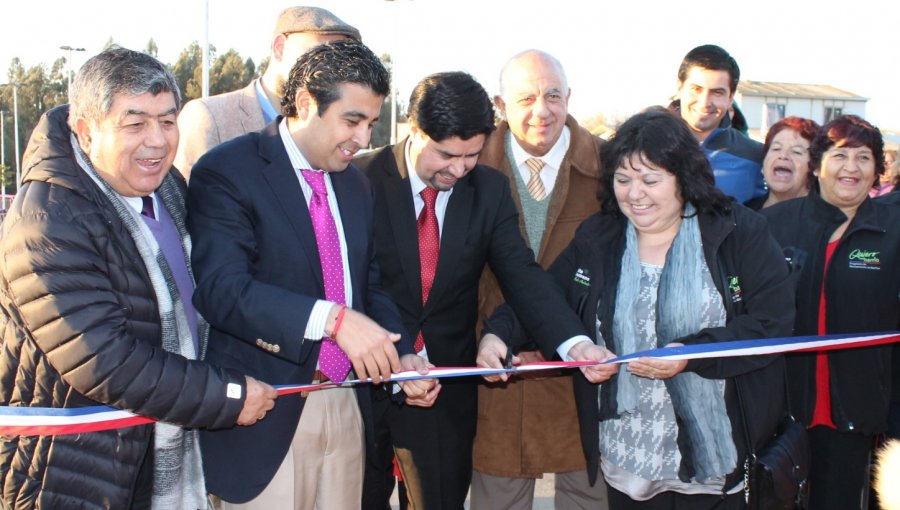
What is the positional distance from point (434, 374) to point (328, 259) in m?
0.65

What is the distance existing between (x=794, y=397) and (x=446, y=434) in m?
2.10

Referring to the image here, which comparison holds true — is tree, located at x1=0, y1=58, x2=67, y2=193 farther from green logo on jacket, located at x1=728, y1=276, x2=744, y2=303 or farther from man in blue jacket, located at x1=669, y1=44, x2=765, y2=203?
green logo on jacket, located at x1=728, y1=276, x2=744, y2=303

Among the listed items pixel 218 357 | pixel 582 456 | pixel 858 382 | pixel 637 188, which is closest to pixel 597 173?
pixel 637 188

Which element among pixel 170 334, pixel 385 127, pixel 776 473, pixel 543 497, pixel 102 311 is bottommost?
pixel 543 497

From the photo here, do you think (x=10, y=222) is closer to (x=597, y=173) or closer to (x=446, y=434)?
(x=446, y=434)

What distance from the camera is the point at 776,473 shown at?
3.09 meters

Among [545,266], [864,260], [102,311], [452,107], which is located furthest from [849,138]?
[102,311]

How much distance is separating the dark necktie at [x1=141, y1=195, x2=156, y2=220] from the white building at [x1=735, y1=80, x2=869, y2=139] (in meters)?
70.6

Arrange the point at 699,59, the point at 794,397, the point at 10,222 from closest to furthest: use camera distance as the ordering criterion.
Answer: the point at 10,222 < the point at 794,397 < the point at 699,59

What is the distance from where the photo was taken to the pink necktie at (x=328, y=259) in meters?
2.99

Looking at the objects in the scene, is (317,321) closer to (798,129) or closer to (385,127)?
(798,129)

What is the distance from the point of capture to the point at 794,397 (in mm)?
4434

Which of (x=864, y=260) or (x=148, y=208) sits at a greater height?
(x=148, y=208)

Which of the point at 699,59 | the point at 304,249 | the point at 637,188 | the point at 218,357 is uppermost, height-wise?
the point at 699,59
